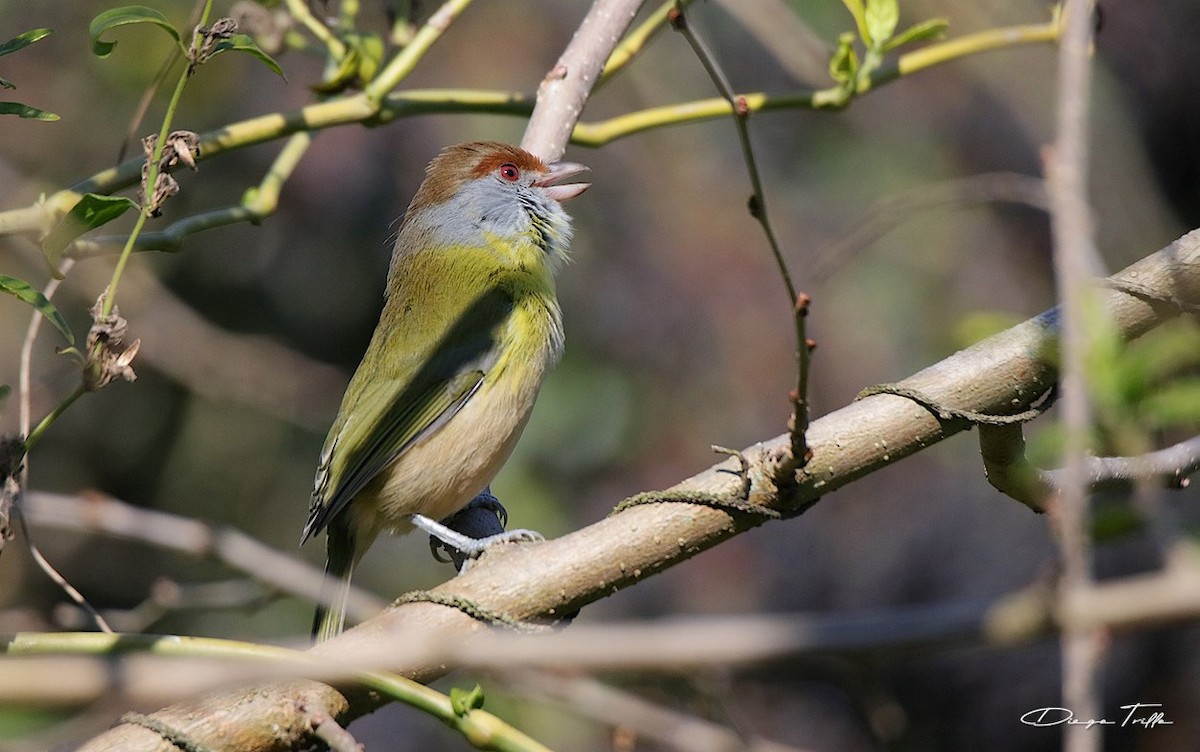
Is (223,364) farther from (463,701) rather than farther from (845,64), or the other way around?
(463,701)

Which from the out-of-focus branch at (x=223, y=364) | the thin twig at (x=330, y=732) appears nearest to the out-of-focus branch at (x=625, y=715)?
the thin twig at (x=330, y=732)

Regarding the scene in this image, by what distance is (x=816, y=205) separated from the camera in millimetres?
7426

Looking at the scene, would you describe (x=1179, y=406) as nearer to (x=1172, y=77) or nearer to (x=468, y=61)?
(x=468, y=61)

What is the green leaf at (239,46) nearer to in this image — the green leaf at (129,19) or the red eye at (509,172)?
the green leaf at (129,19)

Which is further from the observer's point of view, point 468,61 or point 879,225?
point 468,61

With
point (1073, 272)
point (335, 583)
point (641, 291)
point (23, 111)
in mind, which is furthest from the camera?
point (641, 291)

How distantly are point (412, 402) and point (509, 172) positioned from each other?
0.91m

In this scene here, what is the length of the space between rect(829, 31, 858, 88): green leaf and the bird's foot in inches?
58.2

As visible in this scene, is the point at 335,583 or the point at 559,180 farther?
the point at 559,180

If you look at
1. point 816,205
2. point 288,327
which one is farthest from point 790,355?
point 288,327

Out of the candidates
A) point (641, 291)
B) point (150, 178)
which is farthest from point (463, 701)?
point (641, 291)

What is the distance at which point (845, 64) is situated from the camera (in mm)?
3193

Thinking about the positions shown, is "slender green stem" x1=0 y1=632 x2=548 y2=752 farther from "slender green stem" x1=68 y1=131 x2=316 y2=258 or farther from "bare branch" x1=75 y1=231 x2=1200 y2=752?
"slender green stem" x1=68 y1=131 x2=316 y2=258

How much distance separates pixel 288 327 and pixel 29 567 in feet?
6.54
